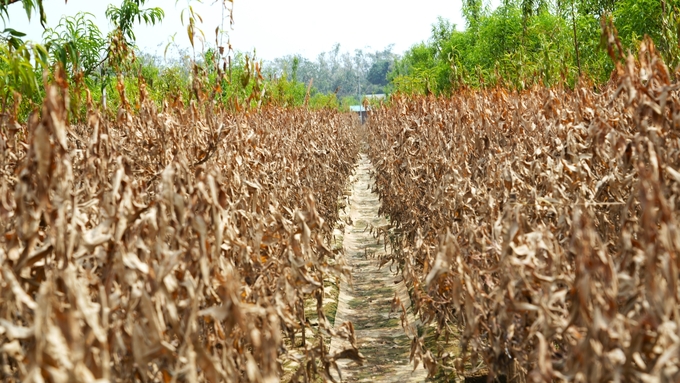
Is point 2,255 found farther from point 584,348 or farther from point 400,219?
point 400,219

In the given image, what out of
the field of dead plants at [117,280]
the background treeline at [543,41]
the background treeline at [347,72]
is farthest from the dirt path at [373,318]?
the background treeline at [347,72]

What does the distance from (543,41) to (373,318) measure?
10340 millimetres

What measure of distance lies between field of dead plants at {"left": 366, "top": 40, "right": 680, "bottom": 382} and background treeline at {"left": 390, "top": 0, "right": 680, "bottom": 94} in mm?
678

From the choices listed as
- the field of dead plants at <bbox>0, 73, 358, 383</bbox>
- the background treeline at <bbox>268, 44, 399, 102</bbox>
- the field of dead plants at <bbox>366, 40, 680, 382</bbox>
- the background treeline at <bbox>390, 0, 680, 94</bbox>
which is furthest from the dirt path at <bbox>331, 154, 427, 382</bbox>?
the background treeline at <bbox>268, 44, 399, 102</bbox>

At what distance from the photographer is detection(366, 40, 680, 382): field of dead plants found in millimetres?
1718

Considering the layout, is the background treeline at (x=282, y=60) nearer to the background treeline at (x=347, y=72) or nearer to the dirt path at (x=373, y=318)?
the dirt path at (x=373, y=318)

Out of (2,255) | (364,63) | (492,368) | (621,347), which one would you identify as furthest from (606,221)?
(364,63)

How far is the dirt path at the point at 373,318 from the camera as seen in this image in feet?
16.3

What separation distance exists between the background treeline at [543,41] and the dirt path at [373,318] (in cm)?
245

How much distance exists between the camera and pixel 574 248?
207 centimetres

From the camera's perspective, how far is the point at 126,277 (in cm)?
198

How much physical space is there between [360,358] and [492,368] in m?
0.70

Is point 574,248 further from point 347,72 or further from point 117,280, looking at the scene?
point 347,72

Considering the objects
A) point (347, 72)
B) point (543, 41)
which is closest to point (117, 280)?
point (543, 41)
